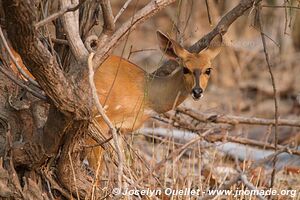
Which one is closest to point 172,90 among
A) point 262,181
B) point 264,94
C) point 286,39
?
point 262,181

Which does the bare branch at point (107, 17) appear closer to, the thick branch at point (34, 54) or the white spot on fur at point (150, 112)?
the thick branch at point (34, 54)

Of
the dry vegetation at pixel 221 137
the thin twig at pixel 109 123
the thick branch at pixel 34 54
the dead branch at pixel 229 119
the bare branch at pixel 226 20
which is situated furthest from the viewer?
the dead branch at pixel 229 119

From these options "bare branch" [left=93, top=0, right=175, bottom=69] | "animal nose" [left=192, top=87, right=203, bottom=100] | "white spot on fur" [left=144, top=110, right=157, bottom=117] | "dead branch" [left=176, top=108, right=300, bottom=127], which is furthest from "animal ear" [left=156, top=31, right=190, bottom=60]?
"bare branch" [left=93, top=0, right=175, bottom=69]

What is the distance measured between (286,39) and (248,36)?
2.29 ft

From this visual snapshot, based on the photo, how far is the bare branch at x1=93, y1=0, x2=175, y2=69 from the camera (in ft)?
15.4

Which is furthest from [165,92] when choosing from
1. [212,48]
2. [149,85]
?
[212,48]

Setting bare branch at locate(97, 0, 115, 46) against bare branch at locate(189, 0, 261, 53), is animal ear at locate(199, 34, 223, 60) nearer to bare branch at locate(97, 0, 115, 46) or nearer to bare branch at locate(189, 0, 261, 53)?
bare branch at locate(189, 0, 261, 53)

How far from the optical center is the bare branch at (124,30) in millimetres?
4698

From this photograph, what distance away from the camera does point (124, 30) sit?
473cm

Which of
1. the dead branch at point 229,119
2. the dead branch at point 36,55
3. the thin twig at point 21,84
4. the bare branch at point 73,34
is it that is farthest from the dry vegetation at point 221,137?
the dead branch at point 36,55

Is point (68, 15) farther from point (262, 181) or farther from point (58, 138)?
point (262, 181)

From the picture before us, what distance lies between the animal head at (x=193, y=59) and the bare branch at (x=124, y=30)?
1.42 meters

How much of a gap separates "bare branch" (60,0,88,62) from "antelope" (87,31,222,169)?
1.45 meters

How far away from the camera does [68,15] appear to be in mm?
4840
